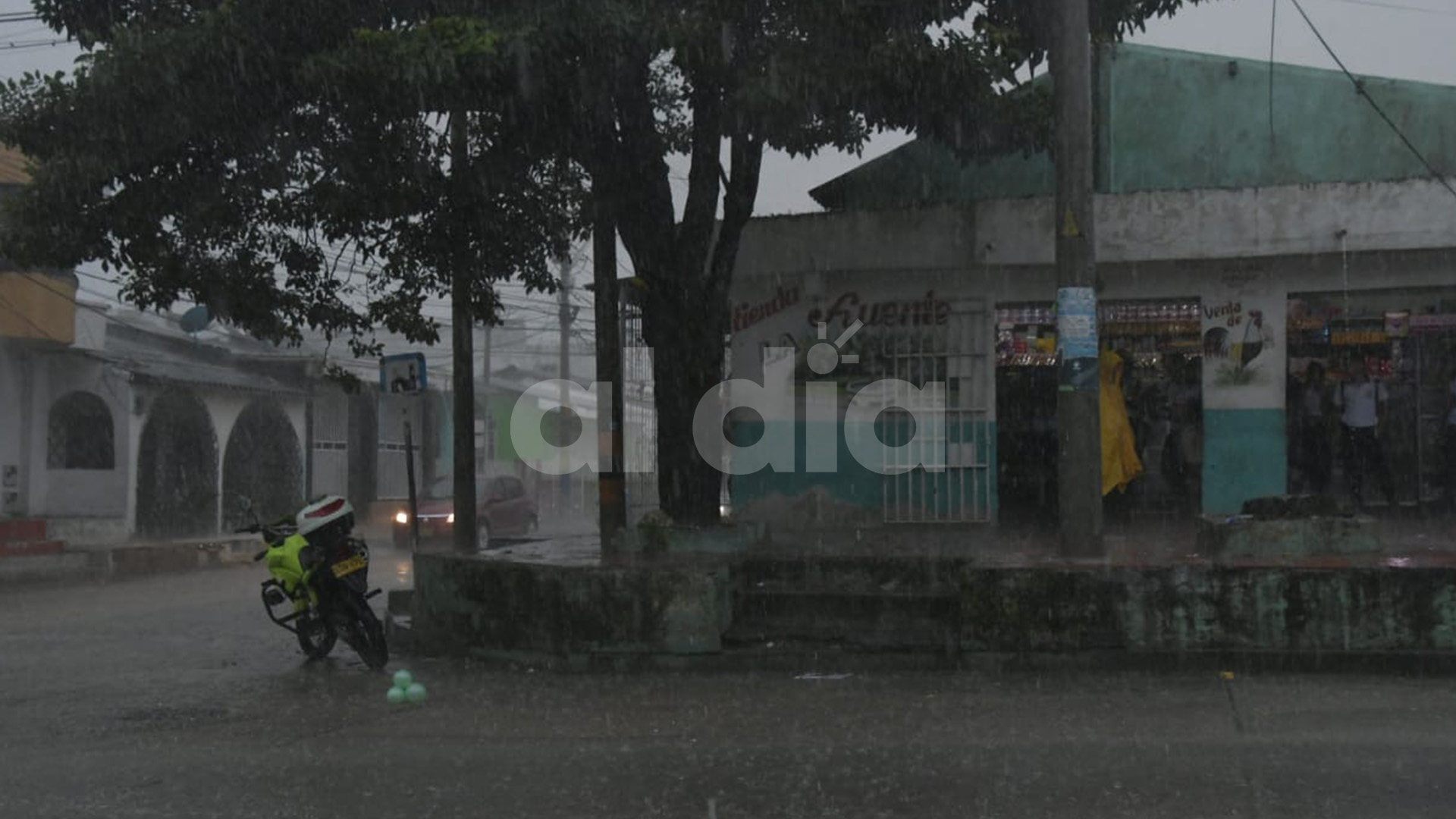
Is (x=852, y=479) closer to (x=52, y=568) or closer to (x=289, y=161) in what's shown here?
(x=289, y=161)

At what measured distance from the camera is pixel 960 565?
391 inches

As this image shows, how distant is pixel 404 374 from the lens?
1589 cm

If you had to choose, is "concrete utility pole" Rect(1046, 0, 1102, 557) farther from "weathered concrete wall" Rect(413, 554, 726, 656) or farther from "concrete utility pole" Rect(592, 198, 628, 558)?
"concrete utility pole" Rect(592, 198, 628, 558)

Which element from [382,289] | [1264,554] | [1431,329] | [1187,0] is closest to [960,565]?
[1264,554]

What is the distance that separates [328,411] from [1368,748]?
97.4ft

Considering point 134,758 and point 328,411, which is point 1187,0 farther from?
point 328,411

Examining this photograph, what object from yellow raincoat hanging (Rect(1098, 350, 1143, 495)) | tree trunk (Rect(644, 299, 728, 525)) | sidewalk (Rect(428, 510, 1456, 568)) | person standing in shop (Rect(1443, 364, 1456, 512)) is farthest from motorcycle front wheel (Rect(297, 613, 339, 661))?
person standing in shop (Rect(1443, 364, 1456, 512))

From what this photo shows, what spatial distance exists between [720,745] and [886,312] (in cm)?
795

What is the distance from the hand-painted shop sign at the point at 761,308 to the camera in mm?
14727

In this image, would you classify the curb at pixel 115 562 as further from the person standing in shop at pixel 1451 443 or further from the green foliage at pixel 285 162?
the person standing in shop at pixel 1451 443

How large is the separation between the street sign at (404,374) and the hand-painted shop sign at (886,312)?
14.8 feet

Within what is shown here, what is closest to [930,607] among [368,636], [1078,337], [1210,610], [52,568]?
[1210,610]

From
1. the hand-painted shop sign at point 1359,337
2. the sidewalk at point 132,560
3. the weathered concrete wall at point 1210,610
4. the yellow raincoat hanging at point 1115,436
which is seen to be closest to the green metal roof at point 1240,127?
the hand-painted shop sign at point 1359,337

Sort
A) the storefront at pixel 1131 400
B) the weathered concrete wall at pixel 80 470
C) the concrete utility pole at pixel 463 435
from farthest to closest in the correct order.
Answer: the weathered concrete wall at pixel 80 470 → the concrete utility pole at pixel 463 435 → the storefront at pixel 1131 400
